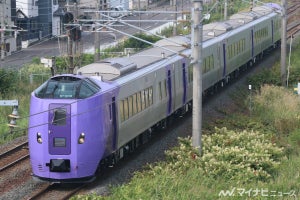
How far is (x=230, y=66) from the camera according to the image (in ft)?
103

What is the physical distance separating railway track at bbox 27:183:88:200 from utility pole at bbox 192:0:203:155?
369 cm

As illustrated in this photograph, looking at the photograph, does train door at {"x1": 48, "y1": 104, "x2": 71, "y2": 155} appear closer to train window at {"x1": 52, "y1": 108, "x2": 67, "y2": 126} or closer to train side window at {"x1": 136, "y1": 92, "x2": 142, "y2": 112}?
train window at {"x1": 52, "y1": 108, "x2": 67, "y2": 126}

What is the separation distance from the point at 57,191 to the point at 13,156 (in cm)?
471

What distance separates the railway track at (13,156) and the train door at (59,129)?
11.2ft

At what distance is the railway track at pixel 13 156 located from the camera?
18.5 metres

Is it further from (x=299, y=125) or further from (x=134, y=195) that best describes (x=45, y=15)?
(x=134, y=195)

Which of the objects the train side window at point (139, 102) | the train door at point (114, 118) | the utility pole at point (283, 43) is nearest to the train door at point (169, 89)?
the train side window at point (139, 102)

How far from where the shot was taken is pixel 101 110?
50.7 ft

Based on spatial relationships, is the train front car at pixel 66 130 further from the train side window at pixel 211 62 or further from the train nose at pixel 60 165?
the train side window at pixel 211 62

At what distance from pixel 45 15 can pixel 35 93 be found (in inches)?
1987

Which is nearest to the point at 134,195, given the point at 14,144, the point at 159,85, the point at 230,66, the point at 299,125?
the point at 159,85

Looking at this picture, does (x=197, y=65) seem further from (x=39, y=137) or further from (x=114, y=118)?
(x=39, y=137)

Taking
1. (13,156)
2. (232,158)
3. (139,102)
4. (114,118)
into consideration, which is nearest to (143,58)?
(139,102)

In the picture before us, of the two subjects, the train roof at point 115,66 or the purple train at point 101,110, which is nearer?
the purple train at point 101,110
